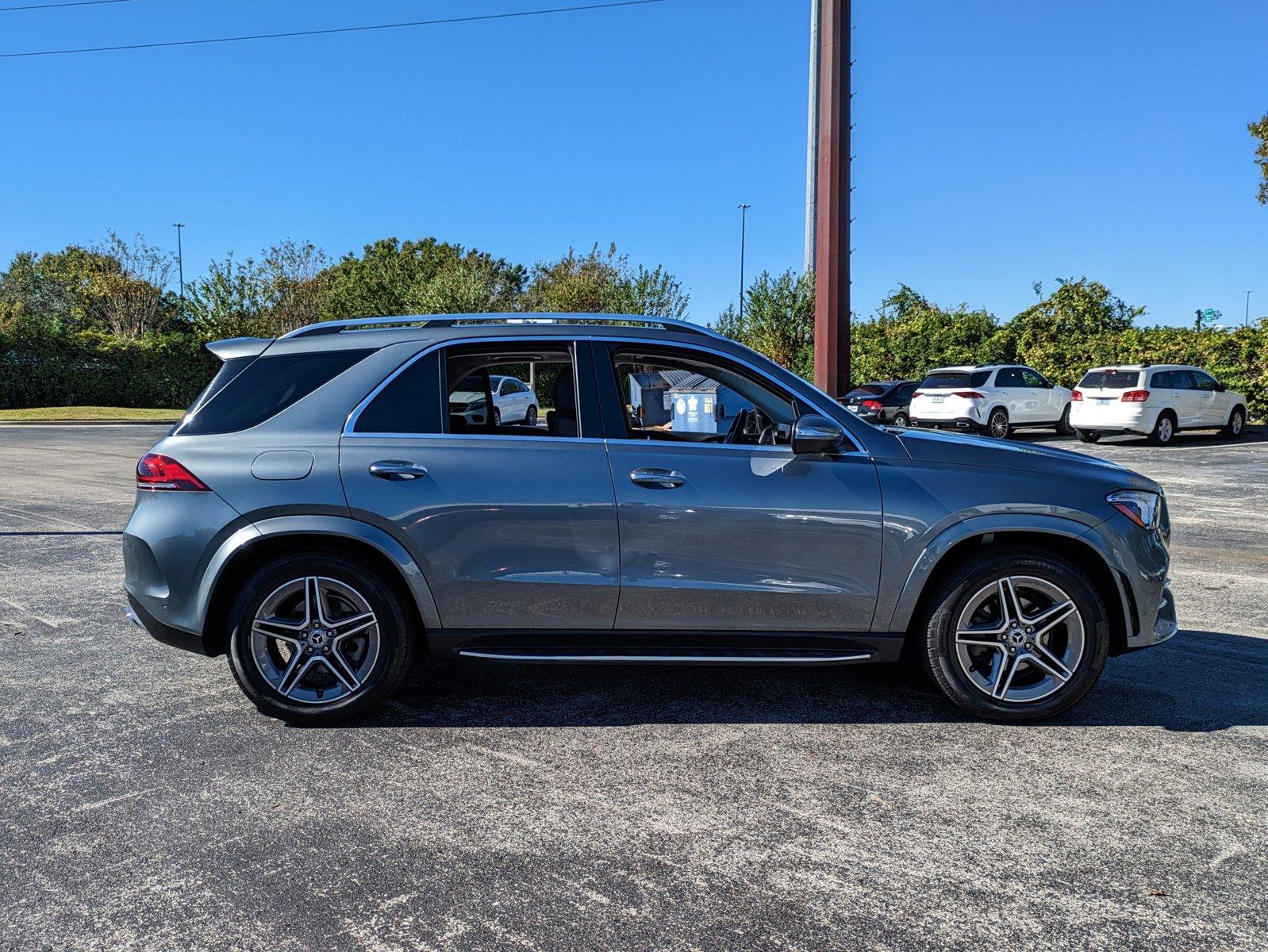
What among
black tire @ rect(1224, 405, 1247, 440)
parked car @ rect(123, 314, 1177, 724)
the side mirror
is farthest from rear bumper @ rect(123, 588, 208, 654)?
black tire @ rect(1224, 405, 1247, 440)

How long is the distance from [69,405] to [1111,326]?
36.3 meters

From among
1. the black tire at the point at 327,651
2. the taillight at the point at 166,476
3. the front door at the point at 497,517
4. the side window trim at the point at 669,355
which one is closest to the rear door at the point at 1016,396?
the side window trim at the point at 669,355

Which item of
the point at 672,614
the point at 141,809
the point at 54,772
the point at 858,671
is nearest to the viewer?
the point at 141,809

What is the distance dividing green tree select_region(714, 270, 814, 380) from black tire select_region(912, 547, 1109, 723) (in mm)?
28428

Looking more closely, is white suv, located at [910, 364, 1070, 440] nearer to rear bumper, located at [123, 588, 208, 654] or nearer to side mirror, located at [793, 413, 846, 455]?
side mirror, located at [793, 413, 846, 455]

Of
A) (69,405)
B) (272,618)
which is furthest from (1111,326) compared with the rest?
(69,405)

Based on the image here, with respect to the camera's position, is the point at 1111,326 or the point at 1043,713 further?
the point at 1111,326

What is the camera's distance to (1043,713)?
14.7 ft

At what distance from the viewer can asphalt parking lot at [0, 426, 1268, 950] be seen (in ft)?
9.45

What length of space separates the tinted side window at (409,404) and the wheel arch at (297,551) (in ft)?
1.49

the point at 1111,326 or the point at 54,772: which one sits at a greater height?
the point at 1111,326

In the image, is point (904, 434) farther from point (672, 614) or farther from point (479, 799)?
point (479, 799)

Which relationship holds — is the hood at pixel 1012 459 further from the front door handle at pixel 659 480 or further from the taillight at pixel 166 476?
the taillight at pixel 166 476

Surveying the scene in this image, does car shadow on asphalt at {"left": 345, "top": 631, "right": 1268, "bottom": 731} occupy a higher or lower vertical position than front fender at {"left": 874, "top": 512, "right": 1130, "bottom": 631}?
lower
